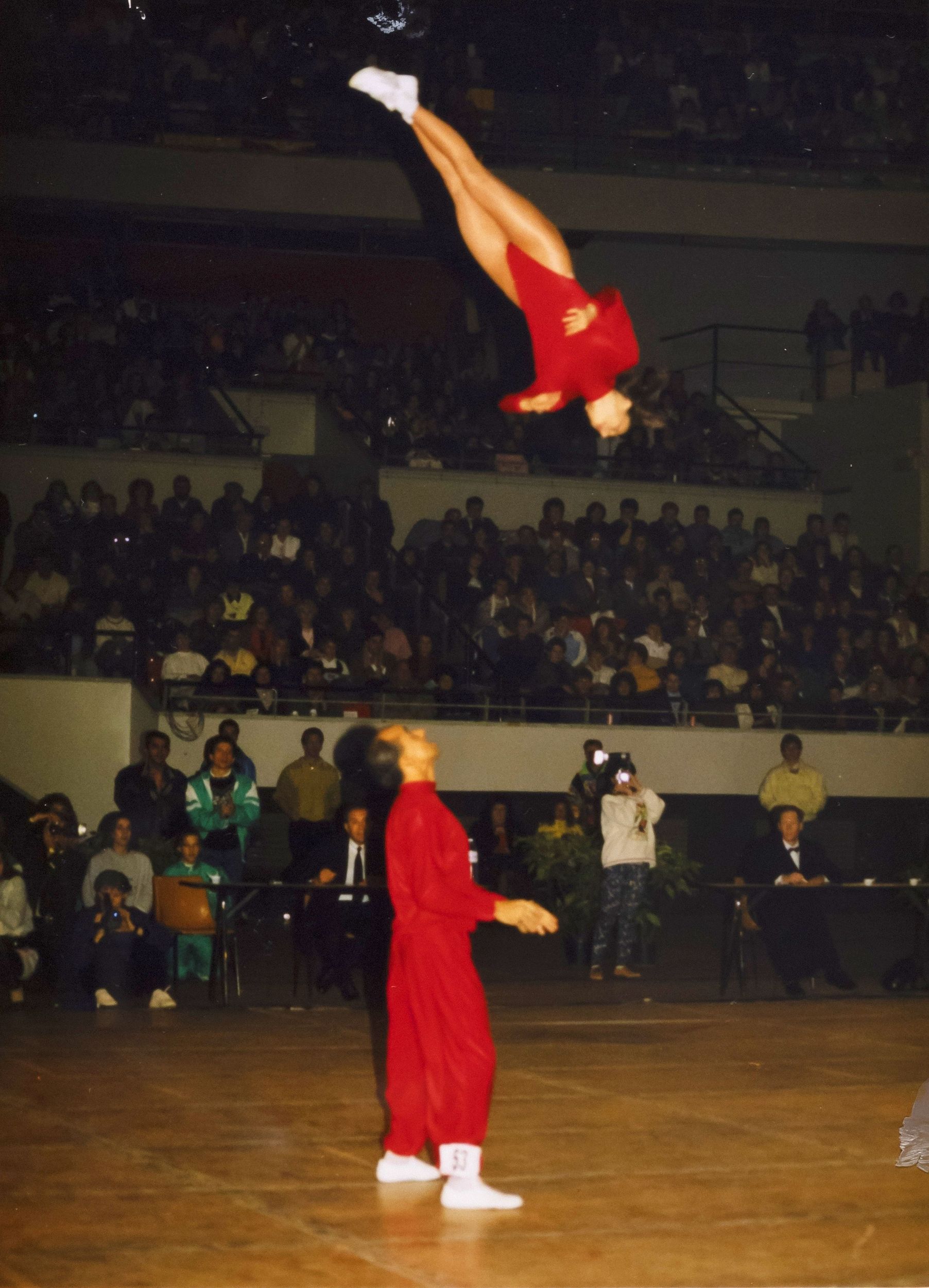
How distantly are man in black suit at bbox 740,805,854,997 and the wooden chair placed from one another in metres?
3.45

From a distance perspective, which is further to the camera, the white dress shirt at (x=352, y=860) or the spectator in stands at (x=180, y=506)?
the spectator in stands at (x=180, y=506)

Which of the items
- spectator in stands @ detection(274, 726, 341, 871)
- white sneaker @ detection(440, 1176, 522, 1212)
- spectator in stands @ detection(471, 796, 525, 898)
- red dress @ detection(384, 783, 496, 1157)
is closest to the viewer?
white sneaker @ detection(440, 1176, 522, 1212)

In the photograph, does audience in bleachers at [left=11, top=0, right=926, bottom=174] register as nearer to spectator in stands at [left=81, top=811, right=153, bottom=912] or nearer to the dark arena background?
the dark arena background

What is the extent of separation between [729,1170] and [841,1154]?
526 mm

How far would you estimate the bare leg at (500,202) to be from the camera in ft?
17.2

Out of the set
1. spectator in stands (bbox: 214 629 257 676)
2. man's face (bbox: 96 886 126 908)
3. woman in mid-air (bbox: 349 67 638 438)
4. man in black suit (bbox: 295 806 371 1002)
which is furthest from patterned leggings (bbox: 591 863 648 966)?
woman in mid-air (bbox: 349 67 638 438)

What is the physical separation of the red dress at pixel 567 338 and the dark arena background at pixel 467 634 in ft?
0.23

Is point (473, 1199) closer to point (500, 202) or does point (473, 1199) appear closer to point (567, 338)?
point (567, 338)

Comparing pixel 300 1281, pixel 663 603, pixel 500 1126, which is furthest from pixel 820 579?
pixel 300 1281

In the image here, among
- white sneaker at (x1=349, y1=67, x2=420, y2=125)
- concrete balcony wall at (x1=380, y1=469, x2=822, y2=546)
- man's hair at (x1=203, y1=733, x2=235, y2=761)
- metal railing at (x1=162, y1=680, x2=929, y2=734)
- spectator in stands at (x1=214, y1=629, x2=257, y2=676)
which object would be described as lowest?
man's hair at (x1=203, y1=733, x2=235, y2=761)

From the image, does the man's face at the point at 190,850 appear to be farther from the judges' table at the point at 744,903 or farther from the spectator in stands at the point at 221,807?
the judges' table at the point at 744,903

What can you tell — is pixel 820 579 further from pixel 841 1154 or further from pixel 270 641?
pixel 841 1154

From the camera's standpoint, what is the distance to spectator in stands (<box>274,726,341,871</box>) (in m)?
11.8

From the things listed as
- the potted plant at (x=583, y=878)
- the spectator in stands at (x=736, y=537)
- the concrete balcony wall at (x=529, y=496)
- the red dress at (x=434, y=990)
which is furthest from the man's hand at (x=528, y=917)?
the spectator in stands at (x=736, y=537)
